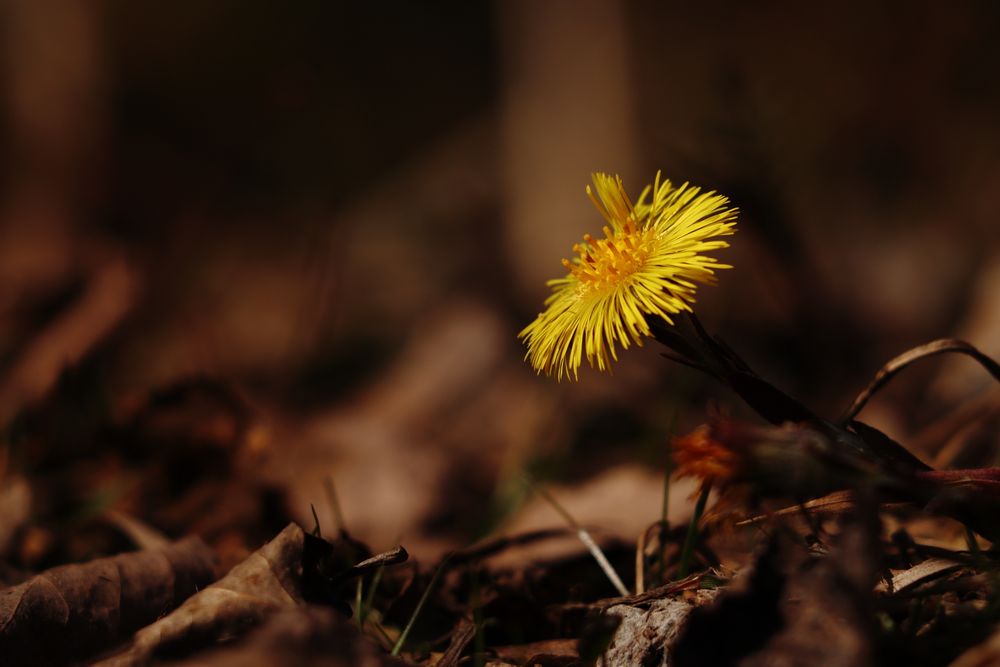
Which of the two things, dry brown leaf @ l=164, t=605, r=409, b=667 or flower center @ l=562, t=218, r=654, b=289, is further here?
flower center @ l=562, t=218, r=654, b=289

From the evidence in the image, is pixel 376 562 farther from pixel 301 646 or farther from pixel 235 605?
pixel 301 646

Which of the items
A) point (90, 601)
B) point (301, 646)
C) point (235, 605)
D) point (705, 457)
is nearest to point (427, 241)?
point (90, 601)

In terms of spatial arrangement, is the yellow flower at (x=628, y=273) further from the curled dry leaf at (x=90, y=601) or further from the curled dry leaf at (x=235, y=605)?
the curled dry leaf at (x=90, y=601)

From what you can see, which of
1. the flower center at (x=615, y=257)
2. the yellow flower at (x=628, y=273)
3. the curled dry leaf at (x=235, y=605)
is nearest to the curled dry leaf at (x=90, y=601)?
the curled dry leaf at (x=235, y=605)

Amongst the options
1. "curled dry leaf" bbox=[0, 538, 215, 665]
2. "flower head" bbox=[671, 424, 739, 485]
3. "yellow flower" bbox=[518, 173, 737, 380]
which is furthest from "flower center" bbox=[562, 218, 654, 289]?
"curled dry leaf" bbox=[0, 538, 215, 665]

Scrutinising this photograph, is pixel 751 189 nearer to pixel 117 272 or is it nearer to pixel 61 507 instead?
pixel 61 507

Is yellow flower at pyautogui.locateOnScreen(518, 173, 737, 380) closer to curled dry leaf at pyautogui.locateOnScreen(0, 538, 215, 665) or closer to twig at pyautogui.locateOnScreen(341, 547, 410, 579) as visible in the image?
twig at pyautogui.locateOnScreen(341, 547, 410, 579)
